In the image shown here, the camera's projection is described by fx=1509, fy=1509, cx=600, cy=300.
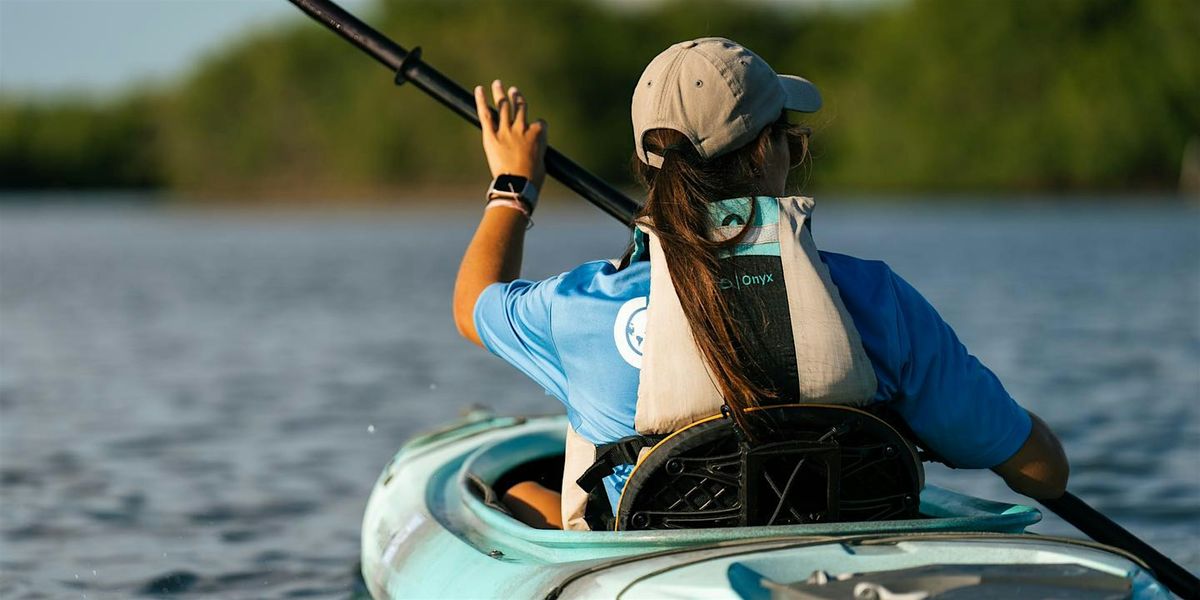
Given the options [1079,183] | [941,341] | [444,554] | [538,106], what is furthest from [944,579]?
[538,106]

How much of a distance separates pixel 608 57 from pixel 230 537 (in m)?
66.4

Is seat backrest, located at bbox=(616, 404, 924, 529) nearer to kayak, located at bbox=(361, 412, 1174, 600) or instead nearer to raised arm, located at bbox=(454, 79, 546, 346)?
kayak, located at bbox=(361, 412, 1174, 600)

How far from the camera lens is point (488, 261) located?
324 centimetres

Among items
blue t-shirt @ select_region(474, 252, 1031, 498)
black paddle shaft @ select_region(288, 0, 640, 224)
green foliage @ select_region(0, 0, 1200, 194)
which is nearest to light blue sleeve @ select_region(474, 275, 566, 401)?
blue t-shirt @ select_region(474, 252, 1031, 498)

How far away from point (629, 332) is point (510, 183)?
2.12ft

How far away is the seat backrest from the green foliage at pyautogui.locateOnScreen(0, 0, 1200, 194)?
79.0 feet

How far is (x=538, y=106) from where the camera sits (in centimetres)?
6253

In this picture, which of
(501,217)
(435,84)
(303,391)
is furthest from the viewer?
(303,391)

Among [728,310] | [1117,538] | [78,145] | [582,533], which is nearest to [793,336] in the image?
[728,310]

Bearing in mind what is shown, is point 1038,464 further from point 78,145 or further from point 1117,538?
point 78,145

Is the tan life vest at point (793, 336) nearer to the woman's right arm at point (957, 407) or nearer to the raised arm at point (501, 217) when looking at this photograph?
the woman's right arm at point (957, 407)

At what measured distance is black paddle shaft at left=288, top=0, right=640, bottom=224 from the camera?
443 centimetres

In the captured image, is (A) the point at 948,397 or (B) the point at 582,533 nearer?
(A) the point at 948,397

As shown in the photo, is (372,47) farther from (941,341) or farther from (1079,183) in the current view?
(1079,183)
